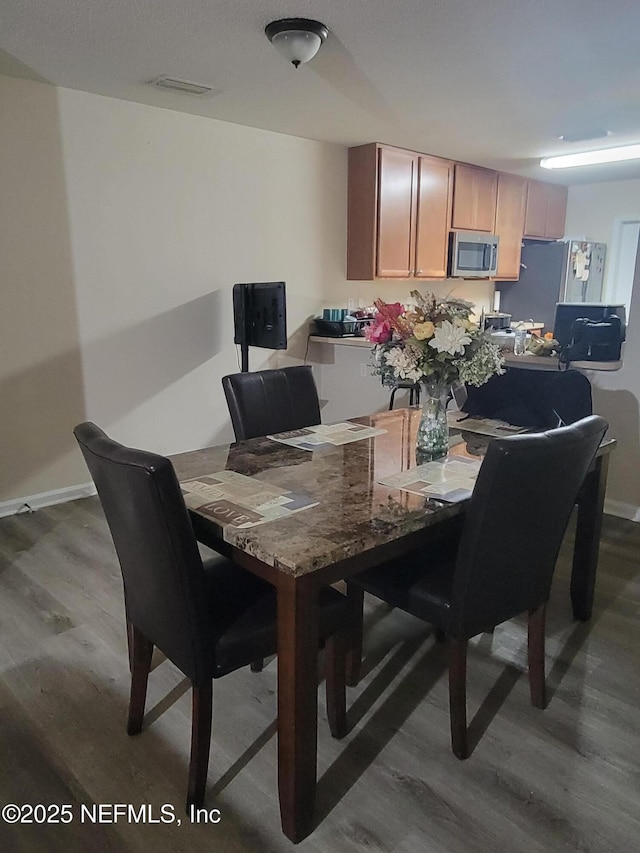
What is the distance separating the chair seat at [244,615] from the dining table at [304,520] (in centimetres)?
17

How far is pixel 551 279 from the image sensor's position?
618 centimetres

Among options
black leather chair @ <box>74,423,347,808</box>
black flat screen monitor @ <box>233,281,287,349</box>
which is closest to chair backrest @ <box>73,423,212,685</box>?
black leather chair @ <box>74,423,347,808</box>

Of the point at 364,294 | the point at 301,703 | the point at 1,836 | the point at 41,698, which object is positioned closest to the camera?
the point at 301,703

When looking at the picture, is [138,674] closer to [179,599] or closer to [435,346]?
[179,599]

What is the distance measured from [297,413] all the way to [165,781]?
59.1 inches

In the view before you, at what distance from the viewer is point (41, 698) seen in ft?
6.56

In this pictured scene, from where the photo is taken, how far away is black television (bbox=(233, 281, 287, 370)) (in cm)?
383

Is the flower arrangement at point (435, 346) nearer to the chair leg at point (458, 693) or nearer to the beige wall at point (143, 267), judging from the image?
the chair leg at point (458, 693)

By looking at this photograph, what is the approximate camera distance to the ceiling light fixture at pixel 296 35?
244 centimetres

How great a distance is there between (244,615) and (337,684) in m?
0.42

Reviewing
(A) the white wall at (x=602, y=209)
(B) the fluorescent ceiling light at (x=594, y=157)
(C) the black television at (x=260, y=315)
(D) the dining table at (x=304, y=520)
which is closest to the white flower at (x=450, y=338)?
(D) the dining table at (x=304, y=520)

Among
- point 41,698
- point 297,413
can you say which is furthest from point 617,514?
point 41,698

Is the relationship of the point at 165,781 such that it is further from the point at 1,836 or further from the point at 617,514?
the point at 617,514

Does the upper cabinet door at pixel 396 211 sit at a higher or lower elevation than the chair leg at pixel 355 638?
higher
